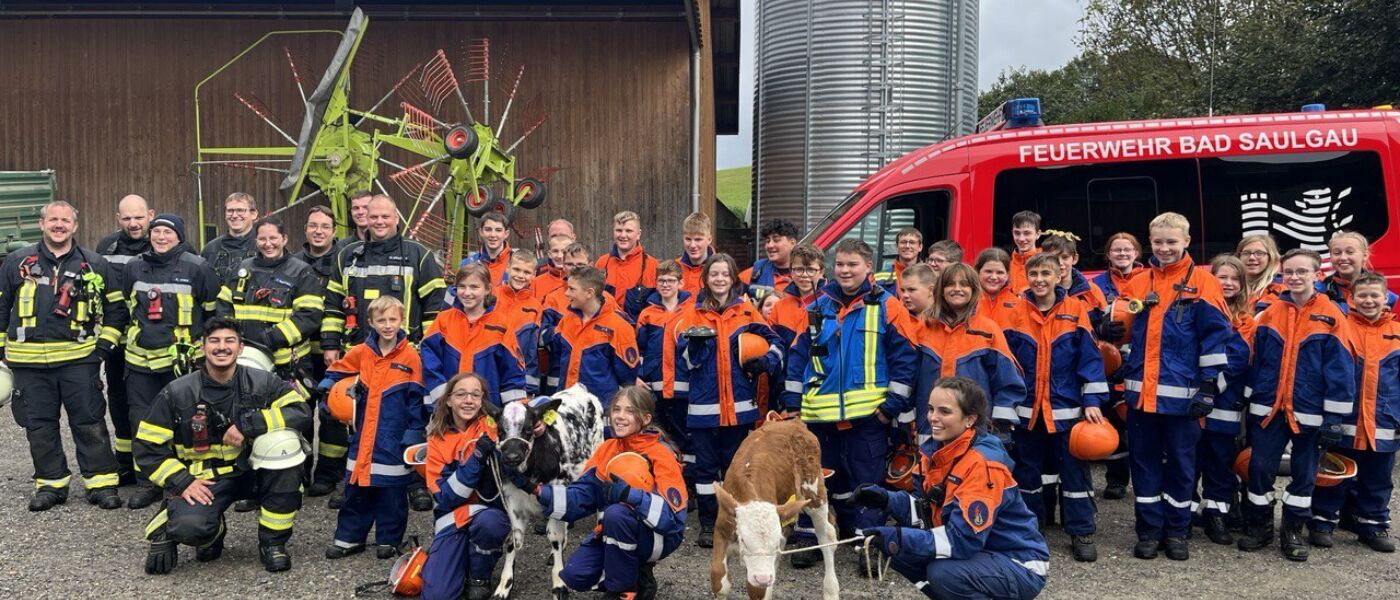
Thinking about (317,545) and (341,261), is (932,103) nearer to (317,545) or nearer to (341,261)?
(341,261)

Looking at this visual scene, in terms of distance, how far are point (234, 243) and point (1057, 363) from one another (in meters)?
6.01

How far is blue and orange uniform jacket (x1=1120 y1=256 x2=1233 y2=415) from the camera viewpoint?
6.01m

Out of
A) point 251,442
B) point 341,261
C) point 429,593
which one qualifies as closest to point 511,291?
point 341,261

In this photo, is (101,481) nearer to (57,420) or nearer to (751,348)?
(57,420)

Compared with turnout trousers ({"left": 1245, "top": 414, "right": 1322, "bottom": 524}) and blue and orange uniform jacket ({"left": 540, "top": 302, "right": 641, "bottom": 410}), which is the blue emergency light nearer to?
turnout trousers ({"left": 1245, "top": 414, "right": 1322, "bottom": 524})

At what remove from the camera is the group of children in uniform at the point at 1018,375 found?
5.94m

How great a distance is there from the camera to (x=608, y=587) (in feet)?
17.0

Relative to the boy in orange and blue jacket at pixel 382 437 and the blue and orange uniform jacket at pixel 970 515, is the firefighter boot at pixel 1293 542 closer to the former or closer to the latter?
the blue and orange uniform jacket at pixel 970 515

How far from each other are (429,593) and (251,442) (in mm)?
1620

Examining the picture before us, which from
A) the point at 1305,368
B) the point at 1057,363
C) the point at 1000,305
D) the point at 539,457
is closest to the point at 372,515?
the point at 539,457

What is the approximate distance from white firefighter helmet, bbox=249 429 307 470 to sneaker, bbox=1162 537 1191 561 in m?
5.17

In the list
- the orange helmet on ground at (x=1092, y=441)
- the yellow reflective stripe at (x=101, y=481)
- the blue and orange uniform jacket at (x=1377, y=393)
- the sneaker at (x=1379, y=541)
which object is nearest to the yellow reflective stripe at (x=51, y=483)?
the yellow reflective stripe at (x=101, y=481)

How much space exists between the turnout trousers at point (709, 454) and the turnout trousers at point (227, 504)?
93.8 inches

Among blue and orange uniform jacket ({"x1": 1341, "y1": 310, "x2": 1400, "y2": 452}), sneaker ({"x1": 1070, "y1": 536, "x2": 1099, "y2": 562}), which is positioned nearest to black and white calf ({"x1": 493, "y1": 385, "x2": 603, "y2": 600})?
sneaker ({"x1": 1070, "y1": 536, "x2": 1099, "y2": 562})
